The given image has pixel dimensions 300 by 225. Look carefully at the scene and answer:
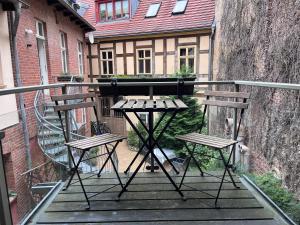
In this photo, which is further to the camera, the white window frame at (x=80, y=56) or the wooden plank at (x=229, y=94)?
the white window frame at (x=80, y=56)

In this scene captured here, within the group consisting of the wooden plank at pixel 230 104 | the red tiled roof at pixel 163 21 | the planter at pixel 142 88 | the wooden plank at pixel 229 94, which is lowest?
the wooden plank at pixel 230 104

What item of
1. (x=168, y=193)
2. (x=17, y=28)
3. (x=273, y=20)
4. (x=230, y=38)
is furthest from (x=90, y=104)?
(x=230, y=38)

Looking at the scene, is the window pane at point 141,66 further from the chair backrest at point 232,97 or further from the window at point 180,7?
the chair backrest at point 232,97

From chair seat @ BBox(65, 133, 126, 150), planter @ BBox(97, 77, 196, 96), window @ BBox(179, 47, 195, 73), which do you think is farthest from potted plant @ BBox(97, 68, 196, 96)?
window @ BBox(179, 47, 195, 73)

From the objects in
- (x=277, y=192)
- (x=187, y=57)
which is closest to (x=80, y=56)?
(x=187, y=57)

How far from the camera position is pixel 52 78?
25.8ft

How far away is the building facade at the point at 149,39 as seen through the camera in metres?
11.0

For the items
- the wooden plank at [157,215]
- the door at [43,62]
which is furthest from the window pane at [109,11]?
the wooden plank at [157,215]

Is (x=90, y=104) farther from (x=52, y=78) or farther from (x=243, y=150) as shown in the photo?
(x=52, y=78)

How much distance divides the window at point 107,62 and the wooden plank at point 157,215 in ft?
37.6

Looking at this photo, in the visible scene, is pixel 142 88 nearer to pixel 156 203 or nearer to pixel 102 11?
pixel 156 203

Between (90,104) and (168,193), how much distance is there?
3.83 feet

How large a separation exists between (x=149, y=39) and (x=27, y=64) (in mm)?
6815

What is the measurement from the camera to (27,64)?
620 centimetres
